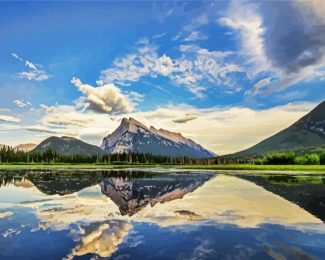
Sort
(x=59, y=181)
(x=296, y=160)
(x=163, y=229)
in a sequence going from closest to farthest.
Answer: (x=163, y=229) → (x=59, y=181) → (x=296, y=160)

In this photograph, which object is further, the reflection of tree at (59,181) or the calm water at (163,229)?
the reflection of tree at (59,181)

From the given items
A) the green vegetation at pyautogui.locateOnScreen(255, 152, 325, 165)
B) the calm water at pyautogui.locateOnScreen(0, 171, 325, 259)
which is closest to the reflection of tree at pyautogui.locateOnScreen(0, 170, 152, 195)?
the calm water at pyautogui.locateOnScreen(0, 171, 325, 259)

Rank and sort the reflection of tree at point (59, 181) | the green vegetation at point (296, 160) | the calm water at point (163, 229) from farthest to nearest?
the green vegetation at point (296, 160), the reflection of tree at point (59, 181), the calm water at point (163, 229)

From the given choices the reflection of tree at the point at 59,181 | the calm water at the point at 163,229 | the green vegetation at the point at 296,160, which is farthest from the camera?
the green vegetation at the point at 296,160

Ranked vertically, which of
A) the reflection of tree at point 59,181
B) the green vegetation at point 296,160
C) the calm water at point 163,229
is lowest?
the calm water at point 163,229

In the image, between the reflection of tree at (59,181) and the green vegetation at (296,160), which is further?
the green vegetation at (296,160)

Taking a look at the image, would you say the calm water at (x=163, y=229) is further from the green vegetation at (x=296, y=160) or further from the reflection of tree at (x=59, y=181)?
the green vegetation at (x=296, y=160)

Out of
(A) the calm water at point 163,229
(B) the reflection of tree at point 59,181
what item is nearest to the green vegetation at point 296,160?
(B) the reflection of tree at point 59,181

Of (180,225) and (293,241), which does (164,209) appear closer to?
(180,225)

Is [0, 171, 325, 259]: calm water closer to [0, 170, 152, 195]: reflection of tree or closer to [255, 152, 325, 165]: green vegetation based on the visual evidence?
[0, 170, 152, 195]: reflection of tree

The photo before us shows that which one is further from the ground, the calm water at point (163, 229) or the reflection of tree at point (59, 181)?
the reflection of tree at point (59, 181)

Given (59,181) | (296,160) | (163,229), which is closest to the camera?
(163,229)

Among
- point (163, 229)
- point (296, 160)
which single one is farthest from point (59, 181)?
point (296, 160)

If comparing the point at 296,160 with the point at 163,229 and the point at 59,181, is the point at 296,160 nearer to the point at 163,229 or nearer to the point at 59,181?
the point at 59,181
